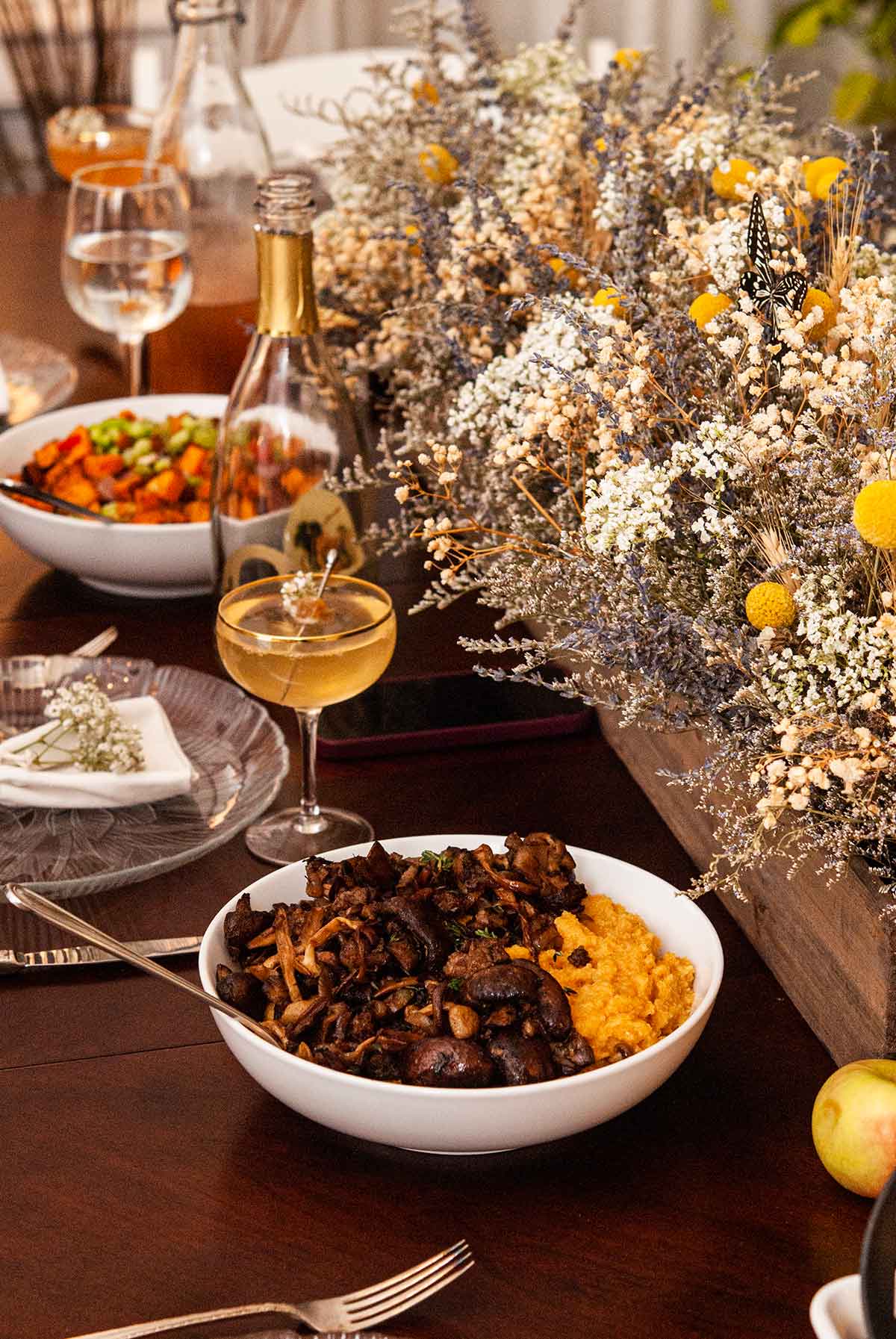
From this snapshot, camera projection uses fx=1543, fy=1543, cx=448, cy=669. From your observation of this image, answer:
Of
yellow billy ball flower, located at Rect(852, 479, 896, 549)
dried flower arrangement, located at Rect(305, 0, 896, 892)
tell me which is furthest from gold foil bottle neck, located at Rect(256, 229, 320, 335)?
yellow billy ball flower, located at Rect(852, 479, 896, 549)

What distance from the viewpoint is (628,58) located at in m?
1.81

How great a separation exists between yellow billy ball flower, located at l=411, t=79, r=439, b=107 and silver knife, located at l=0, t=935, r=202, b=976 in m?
1.29

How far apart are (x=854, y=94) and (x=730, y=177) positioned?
319 cm

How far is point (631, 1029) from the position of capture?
33.5 inches

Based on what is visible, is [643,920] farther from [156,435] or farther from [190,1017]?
[156,435]

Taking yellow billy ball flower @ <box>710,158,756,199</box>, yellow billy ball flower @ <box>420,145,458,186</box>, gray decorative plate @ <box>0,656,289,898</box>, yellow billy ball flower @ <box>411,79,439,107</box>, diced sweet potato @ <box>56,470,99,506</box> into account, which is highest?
yellow billy ball flower @ <box>710,158,756,199</box>

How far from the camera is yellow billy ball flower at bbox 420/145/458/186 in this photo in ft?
5.90

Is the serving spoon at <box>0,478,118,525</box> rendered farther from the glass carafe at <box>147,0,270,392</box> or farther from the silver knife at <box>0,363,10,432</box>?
the glass carafe at <box>147,0,270,392</box>

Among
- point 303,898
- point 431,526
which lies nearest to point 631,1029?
point 303,898

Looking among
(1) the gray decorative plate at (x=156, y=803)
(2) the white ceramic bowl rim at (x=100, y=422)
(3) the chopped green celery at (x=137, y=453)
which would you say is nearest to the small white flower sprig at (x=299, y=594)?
(1) the gray decorative plate at (x=156, y=803)

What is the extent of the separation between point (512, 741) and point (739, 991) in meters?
0.36

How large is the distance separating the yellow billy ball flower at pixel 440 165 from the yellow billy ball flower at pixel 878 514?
113 cm

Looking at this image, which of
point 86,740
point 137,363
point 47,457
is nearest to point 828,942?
point 86,740

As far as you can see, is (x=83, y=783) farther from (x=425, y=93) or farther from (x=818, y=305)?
(x=425, y=93)
